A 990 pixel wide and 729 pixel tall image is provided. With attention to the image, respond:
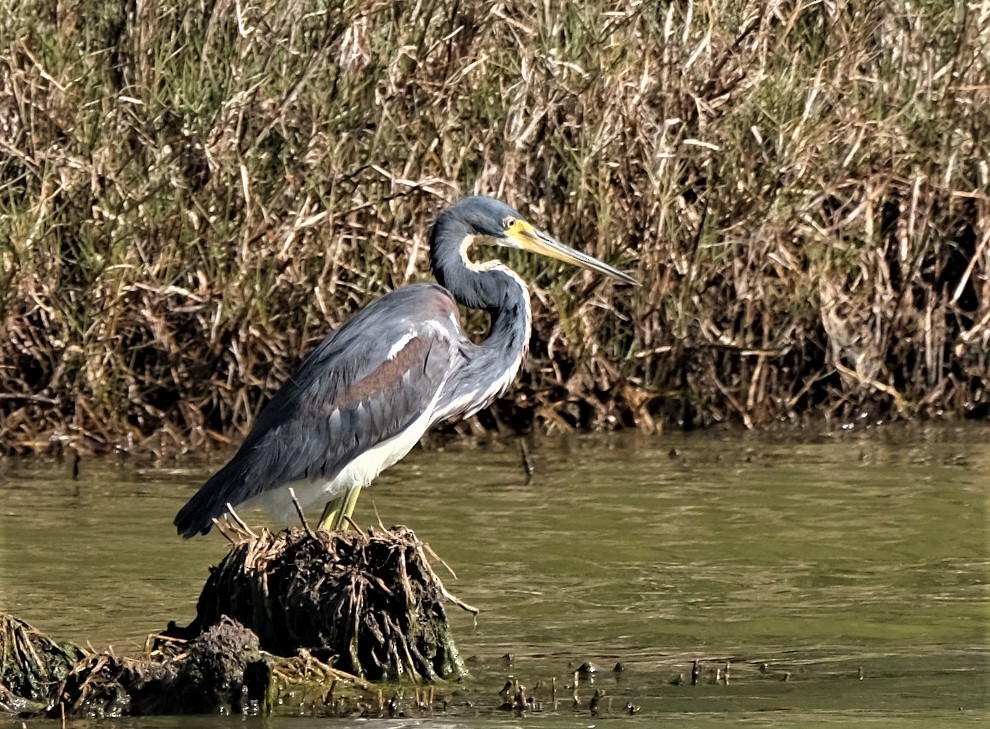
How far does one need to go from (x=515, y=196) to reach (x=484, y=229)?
1715 mm

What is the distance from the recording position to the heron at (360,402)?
21.5ft

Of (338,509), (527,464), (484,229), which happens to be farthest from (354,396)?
(527,464)

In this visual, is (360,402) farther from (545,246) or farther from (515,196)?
(515,196)

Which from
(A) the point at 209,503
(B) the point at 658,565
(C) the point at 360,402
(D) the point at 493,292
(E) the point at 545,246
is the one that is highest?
(E) the point at 545,246

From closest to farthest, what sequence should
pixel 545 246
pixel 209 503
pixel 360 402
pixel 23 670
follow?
1. pixel 23 670
2. pixel 209 503
3. pixel 360 402
4. pixel 545 246

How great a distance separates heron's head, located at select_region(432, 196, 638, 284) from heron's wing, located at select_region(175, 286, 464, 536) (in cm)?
39

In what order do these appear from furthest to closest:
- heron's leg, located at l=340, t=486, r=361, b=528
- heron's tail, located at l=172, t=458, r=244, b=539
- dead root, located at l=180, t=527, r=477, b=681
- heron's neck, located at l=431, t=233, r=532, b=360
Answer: heron's neck, located at l=431, t=233, r=532, b=360 → heron's leg, located at l=340, t=486, r=361, b=528 → heron's tail, located at l=172, t=458, r=244, b=539 → dead root, located at l=180, t=527, r=477, b=681

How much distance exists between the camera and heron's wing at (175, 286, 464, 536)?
6570 millimetres

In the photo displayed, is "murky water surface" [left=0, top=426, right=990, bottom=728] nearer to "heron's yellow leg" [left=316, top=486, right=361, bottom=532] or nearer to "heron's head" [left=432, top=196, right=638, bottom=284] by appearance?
"heron's yellow leg" [left=316, top=486, right=361, bottom=532]

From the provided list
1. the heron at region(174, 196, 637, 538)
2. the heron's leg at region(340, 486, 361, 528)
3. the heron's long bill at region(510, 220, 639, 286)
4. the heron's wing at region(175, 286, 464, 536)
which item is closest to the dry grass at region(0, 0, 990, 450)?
the heron's long bill at region(510, 220, 639, 286)

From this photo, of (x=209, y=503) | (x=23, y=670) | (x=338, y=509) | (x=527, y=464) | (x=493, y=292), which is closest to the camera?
(x=23, y=670)

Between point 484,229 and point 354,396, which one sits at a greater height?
point 484,229

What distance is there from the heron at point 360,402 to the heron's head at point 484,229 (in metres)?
0.09

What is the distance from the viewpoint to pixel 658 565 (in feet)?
22.8
